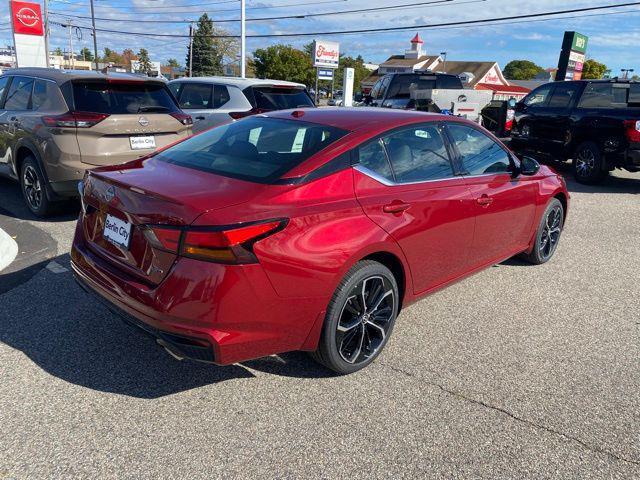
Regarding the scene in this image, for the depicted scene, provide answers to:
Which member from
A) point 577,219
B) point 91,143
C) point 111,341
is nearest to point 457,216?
point 111,341

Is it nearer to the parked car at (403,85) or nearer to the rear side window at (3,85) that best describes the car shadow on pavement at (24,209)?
the rear side window at (3,85)

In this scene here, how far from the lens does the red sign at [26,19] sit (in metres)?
21.8

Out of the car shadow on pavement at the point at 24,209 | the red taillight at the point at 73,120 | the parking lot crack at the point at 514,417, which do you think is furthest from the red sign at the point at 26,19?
the parking lot crack at the point at 514,417

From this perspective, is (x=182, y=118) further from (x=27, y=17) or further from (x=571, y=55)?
(x=571, y=55)

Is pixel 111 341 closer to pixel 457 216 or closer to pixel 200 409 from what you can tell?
pixel 200 409

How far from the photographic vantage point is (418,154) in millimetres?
3729

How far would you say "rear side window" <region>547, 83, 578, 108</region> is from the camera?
10.7 m

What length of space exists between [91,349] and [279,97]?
661 centimetres

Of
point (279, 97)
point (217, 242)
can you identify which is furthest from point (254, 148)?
point (279, 97)

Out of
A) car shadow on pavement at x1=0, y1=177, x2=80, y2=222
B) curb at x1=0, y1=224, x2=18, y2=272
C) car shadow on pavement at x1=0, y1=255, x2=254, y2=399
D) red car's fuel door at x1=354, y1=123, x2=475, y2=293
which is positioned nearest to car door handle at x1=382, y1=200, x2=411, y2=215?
red car's fuel door at x1=354, y1=123, x2=475, y2=293

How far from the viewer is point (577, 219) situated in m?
7.70

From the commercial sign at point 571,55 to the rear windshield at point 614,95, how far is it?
15.4 m

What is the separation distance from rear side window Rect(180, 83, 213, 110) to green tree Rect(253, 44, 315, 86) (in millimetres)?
60729

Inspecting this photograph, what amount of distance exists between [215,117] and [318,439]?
7009mm
